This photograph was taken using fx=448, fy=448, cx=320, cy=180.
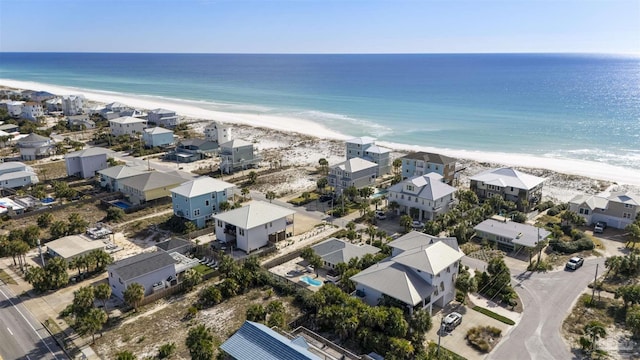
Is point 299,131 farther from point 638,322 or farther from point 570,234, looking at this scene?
point 638,322

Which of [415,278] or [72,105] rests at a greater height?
[72,105]

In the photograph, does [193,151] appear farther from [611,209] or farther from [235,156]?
[611,209]

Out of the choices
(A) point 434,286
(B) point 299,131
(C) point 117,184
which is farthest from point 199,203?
(B) point 299,131

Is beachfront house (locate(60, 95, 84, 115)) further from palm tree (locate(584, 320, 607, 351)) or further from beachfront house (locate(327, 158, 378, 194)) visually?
palm tree (locate(584, 320, 607, 351))

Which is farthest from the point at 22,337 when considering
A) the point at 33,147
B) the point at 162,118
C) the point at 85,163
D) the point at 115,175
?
the point at 162,118

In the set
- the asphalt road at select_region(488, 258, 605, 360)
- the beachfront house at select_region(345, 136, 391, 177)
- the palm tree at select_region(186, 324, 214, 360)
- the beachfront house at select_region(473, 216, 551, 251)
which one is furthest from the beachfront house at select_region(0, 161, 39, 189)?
the asphalt road at select_region(488, 258, 605, 360)
